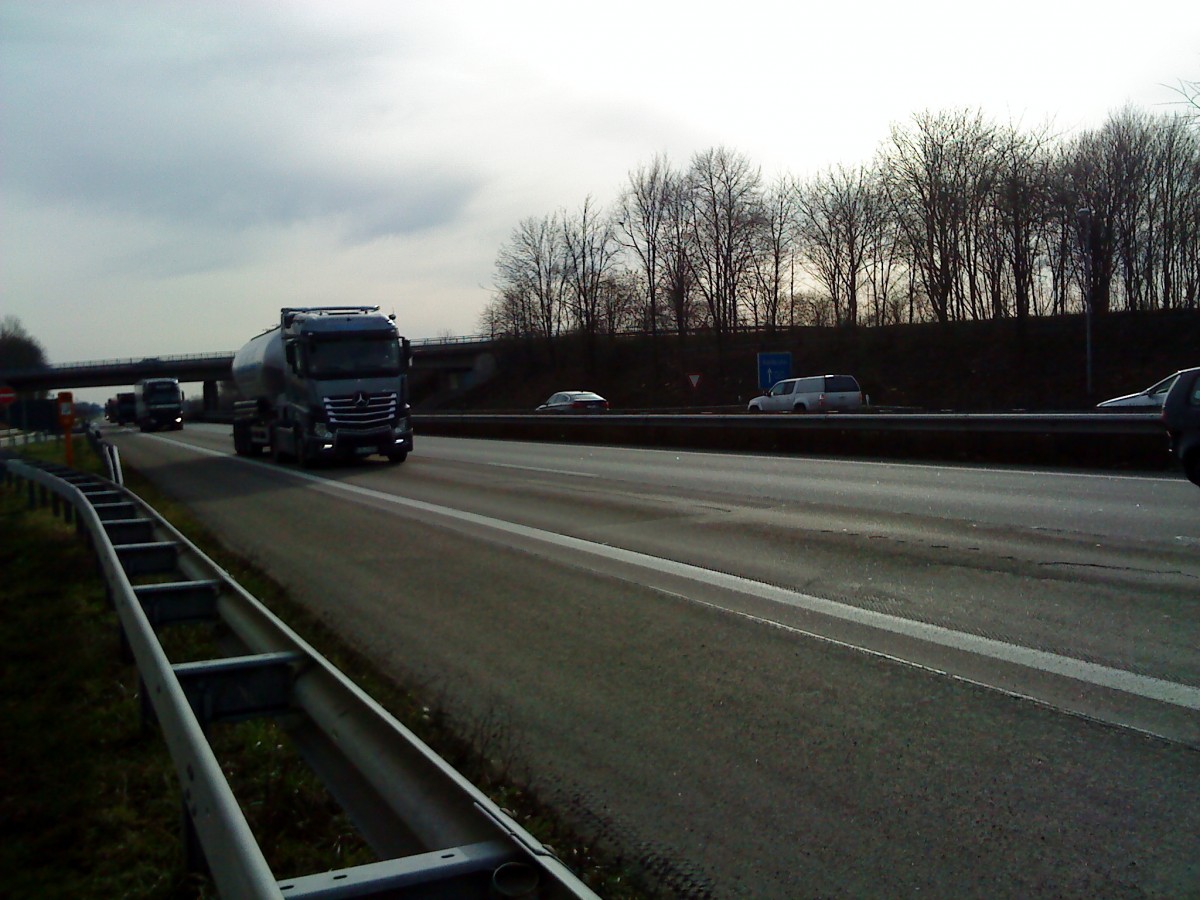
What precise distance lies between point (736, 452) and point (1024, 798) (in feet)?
69.4

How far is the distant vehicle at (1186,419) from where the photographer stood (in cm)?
1356

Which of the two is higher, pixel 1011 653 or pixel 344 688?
pixel 344 688

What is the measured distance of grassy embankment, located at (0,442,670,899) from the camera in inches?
161

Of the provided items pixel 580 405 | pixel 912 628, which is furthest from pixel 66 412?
pixel 912 628

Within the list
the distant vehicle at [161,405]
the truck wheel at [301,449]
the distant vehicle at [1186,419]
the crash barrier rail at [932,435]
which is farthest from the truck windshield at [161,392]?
the distant vehicle at [1186,419]

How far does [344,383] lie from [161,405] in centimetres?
4997

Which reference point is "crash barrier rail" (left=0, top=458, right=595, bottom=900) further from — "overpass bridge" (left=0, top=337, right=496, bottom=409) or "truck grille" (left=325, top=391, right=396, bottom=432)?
"overpass bridge" (left=0, top=337, right=496, bottom=409)

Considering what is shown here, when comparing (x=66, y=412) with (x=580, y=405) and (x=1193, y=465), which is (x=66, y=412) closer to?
(x=580, y=405)

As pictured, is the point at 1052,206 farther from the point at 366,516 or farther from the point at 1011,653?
the point at 1011,653

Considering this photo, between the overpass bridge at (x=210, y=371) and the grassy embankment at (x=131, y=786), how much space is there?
82651 mm

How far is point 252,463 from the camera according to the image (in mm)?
29500

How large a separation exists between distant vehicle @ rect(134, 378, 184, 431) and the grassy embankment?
65396 millimetres

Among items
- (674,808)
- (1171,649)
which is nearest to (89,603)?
(674,808)

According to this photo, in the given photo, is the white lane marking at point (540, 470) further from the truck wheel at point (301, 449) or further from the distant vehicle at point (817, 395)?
the distant vehicle at point (817, 395)
